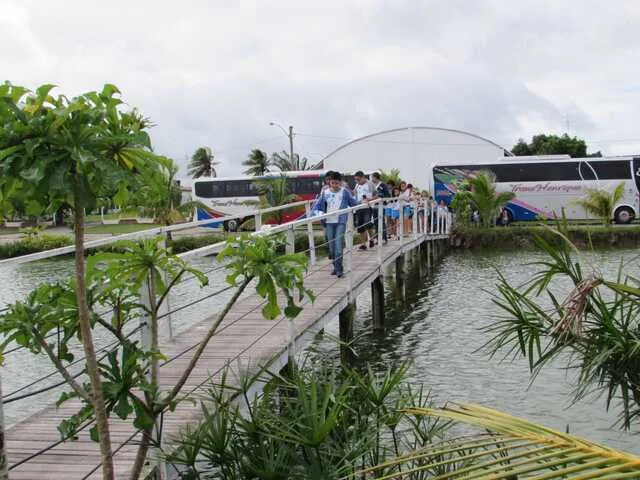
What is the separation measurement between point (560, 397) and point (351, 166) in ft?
128

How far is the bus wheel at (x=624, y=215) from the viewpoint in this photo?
2873 centimetres

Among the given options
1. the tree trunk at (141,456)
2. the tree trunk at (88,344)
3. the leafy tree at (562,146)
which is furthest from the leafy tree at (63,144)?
the leafy tree at (562,146)

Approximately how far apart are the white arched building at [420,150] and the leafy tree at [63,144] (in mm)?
42264

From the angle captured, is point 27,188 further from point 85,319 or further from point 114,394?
point 114,394

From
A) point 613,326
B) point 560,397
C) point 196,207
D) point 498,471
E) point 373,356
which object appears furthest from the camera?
point 196,207

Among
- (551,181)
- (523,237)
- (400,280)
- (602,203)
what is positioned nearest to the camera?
(400,280)

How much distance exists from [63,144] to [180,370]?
3.24m

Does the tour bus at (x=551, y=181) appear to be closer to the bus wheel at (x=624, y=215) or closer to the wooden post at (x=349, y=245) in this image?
the bus wheel at (x=624, y=215)

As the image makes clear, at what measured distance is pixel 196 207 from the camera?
32719mm

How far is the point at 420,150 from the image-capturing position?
149ft

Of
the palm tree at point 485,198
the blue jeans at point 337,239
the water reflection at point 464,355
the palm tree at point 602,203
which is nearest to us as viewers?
the water reflection at point 464,355

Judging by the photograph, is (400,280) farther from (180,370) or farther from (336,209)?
(180,370)

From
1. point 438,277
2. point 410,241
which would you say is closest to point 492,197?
point 438,277

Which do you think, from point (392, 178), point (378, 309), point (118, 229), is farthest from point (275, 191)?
point (118, 229)
